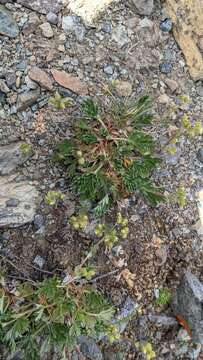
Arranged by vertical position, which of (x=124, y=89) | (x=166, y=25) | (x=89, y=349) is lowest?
(x=89, y=349)

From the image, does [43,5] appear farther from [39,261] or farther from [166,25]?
[39,261]

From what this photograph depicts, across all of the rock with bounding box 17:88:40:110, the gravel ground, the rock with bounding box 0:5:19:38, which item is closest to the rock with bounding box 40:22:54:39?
the gravel ground

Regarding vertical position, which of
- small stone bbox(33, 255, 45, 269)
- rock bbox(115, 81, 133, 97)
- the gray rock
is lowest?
small stone bbox(33, 255, 45, 269)

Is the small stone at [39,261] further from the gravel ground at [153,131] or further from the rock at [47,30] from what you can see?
the rock at [47,30]

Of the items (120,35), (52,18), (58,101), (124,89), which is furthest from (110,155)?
(52,18)

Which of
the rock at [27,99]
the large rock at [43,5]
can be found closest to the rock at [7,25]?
the large rock at [43,5]

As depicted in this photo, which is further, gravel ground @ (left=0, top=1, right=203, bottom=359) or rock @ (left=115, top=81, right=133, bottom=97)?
rock @ (left=115, top=81, right=133, bottom=97)

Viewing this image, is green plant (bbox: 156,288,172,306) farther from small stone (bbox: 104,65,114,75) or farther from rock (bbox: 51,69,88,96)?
small stone (bbox: 104,65,114,75)
